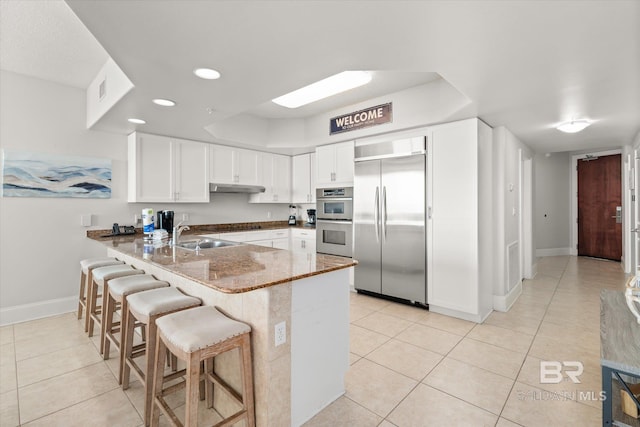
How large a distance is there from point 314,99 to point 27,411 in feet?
12.3

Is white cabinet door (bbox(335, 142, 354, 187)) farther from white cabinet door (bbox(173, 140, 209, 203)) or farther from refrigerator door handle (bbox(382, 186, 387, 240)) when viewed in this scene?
white cabinet door (bbox(173, 140, 209, 203))

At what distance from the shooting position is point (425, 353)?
8.64ft

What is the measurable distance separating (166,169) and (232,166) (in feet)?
3.21

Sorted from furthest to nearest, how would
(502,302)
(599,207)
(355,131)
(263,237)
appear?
(599,207)
(263,237)
(355,131)
(502,302)

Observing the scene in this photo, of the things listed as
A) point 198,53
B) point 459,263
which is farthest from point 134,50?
point 459,263

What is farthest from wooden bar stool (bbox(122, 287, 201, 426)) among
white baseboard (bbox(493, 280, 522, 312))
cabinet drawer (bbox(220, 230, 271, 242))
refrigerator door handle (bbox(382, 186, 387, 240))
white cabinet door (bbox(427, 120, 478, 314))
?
white baseboard (bbox(493, 280, 522, 312))

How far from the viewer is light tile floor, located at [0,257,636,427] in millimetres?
1875

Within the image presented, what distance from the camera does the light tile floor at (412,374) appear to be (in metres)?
1.88

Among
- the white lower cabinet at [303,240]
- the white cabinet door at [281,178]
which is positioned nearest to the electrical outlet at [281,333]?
the white lower cabinet at [303,240]

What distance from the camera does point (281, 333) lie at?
1658mm

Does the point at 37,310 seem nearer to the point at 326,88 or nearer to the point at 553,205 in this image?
the point at 326,88

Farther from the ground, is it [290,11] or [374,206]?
[290,11]

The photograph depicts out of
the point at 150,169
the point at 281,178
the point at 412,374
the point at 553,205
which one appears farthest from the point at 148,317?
the point at 553,205

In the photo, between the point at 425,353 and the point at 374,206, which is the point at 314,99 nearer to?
the point at 374,206
